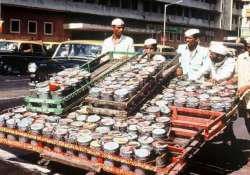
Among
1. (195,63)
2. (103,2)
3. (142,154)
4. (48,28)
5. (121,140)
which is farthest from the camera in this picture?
(103,2)

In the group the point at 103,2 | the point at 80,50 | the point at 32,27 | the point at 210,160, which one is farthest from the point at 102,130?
the point at 103,2

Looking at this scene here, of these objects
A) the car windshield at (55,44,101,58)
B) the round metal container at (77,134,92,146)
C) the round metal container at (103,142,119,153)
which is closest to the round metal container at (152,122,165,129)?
the round metal container at (103,142,119,153)

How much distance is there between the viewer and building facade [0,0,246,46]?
44.3 metres

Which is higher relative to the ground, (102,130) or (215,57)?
(215,57)

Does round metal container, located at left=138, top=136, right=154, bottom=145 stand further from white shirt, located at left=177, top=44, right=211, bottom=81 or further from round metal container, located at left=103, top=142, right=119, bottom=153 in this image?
white shirt, located at left=177, top=44, right=211, bottom=81

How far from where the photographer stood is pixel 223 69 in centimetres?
777

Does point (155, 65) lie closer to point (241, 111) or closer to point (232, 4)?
point (241, 111)

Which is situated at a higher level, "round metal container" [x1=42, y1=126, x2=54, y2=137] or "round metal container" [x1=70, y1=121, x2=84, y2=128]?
"round metal container" [x1=70, y1=121, x2=84, y2=128]

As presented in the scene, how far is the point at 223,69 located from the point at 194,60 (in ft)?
2.28

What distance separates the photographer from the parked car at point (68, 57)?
14.0 meters

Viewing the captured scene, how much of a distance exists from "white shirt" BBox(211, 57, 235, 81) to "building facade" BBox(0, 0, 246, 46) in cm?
3644

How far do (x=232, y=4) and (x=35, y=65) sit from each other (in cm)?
7636

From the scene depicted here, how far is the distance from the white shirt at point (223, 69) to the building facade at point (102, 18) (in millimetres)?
36443

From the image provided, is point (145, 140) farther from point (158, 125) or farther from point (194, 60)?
point (194, 60)
